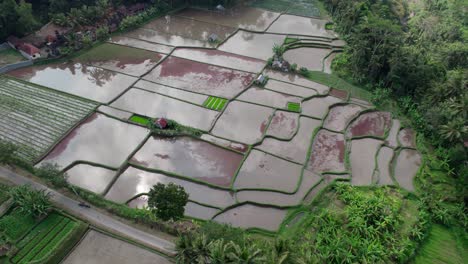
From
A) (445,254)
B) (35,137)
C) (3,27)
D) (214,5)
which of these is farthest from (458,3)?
(3,27)

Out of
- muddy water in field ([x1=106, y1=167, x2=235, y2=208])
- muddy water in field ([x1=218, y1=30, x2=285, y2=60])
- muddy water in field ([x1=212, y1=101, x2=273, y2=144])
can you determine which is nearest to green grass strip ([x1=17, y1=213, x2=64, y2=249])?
muddy water in field ([x1=106, y1=167, x2=235, y2=208])

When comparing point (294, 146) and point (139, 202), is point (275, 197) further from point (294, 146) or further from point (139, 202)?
point (139, 202)

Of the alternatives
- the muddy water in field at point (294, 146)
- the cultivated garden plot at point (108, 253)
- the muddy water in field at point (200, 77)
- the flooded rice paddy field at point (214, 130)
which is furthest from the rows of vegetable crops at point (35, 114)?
the muddy water in field at point (294, 146)

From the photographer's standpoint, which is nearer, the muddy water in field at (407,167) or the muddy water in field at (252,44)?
the muddy water in field at (407,167)

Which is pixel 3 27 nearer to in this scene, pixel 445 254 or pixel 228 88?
pixel 228 88

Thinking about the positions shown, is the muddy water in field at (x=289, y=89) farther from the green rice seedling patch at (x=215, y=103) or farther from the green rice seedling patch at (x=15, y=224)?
the green rice seedling patch at (x=15, y=224)
